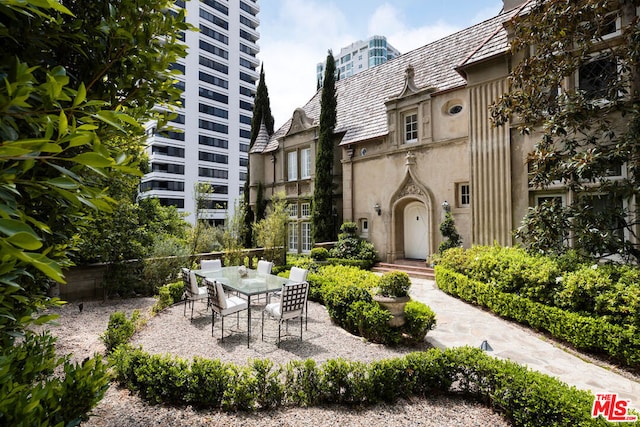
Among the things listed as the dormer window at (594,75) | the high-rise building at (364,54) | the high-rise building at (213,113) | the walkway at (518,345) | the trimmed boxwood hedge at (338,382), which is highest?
the high-rise building at (364,54)

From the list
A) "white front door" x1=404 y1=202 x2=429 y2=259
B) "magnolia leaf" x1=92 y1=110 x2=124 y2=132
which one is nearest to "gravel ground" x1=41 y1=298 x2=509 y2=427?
"magnolia leaf" x1=92 y1=110 x2=124 y2=132

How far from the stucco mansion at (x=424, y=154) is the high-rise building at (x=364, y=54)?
86.6 m

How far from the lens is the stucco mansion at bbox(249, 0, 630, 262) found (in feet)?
38.8

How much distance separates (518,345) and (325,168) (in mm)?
13147

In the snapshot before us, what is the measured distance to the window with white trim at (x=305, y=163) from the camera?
20.0 metres

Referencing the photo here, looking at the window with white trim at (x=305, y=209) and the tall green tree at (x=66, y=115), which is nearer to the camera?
the tall green tree at (x=66, y=115)

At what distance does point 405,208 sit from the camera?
52.6 ft

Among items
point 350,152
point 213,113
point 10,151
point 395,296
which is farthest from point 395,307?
point 213,113

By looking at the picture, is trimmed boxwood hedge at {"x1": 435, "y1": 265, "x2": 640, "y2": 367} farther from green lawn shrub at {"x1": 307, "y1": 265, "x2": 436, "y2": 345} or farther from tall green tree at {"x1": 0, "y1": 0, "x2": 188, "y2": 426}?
tall green tree at {"x1": 0, "y1": 0, "x2": 188, "y2": 426}

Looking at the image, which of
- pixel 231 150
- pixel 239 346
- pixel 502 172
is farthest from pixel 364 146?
pixel 231 150

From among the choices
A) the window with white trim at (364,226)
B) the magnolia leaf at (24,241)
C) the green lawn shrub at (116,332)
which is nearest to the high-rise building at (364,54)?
the window with white trim at (364,226)

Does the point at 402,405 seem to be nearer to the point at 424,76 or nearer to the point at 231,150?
the point at 424,76

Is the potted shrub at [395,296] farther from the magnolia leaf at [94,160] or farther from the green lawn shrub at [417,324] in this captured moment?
the magnolia leaf at [94,160]

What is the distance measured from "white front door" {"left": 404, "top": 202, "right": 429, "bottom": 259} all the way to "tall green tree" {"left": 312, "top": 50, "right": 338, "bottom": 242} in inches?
161
